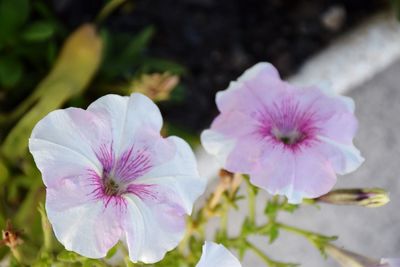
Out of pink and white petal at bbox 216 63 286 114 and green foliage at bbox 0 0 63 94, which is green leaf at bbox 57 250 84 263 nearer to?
pink and white petal at bbox 216 63 286 114

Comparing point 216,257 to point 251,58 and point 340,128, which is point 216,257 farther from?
point 251,58

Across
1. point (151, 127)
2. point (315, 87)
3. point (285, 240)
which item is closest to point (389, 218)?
point (285, 240)

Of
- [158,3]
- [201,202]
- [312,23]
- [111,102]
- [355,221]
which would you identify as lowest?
[111,102]

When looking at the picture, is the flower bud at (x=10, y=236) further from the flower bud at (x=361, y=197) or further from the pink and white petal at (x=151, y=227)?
the flower bud at (x=361, y=197)

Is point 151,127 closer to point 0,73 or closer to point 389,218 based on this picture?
point 0,73

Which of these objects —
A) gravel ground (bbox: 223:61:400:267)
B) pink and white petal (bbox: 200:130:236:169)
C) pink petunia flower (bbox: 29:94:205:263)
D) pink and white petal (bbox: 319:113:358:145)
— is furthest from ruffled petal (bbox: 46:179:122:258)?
gravel ground (bbox: 223:61:400:267)
